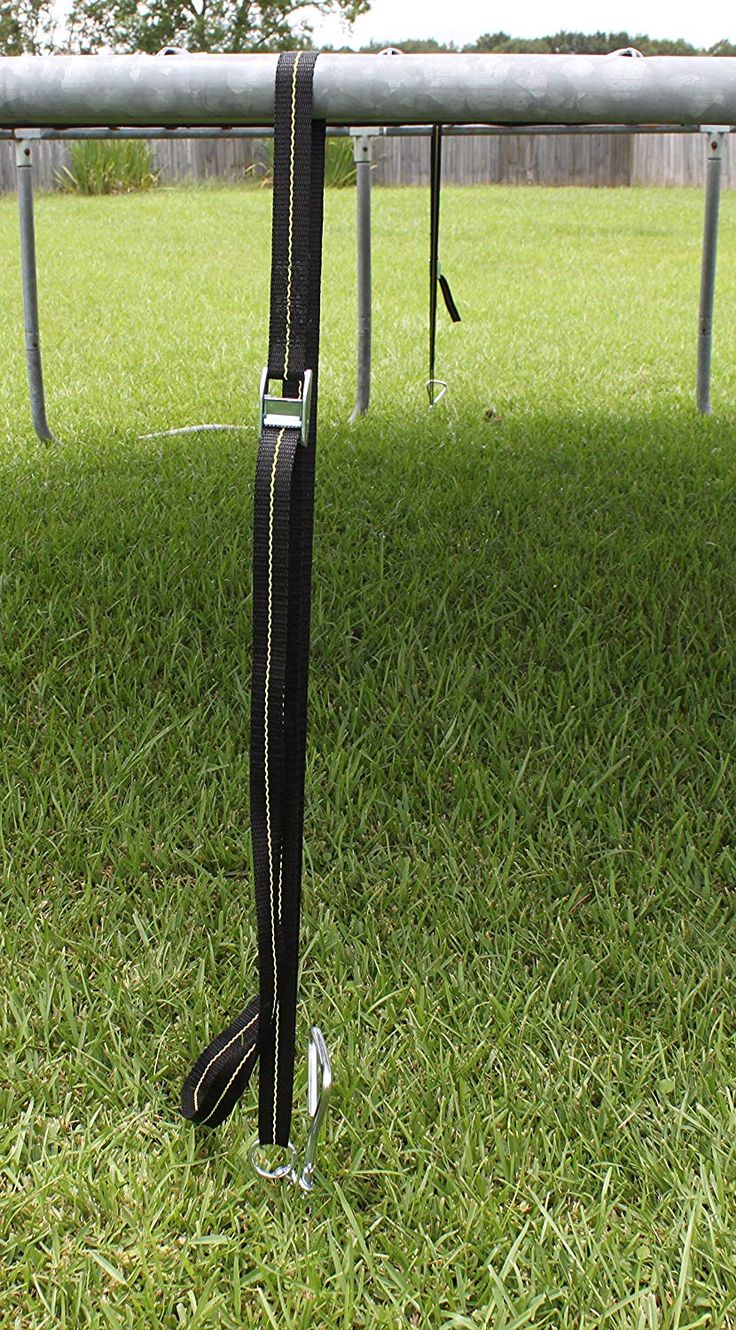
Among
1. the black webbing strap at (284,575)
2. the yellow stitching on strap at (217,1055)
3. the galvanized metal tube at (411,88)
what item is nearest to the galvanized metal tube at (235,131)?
the galvanized metal tube at (411,88)

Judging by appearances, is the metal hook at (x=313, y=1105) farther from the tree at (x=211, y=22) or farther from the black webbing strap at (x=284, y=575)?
the tree at (x=211, y=22)

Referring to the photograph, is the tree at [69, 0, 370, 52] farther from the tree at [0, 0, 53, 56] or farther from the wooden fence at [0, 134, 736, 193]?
the wooden fence at [0, 134, 736, 193]

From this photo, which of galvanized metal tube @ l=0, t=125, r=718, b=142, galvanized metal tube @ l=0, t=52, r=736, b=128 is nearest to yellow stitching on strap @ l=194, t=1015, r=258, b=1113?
galvanized metal tube @ l=0, t=52, r=736, b=128

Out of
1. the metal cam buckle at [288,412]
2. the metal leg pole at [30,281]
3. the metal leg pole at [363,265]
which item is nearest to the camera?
the metal cam buckle at [288,412]

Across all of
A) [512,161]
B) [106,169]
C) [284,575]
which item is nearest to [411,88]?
[284,575]

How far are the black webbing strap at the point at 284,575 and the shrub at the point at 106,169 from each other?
13.6 metres

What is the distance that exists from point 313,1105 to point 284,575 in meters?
0.44

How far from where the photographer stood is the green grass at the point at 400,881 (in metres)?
1.06

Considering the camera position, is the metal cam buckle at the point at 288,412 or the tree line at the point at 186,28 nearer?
the metal cam buckle at the point at 288,412

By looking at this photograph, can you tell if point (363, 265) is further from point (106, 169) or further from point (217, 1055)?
point (106, 169)

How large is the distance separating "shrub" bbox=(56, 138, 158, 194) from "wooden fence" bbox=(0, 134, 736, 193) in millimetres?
1236

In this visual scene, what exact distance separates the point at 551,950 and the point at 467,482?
1.65 m

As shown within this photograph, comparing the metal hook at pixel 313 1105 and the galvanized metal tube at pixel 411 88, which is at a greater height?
the galvanized metal tube at pixel 411 88

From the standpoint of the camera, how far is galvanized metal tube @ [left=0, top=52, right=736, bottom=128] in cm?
101
